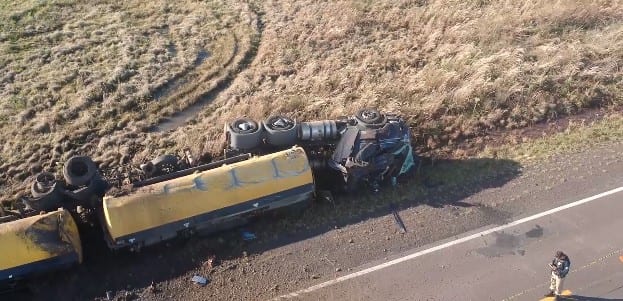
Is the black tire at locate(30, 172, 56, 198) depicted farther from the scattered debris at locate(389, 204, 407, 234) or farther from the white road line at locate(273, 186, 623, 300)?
the scattered debris at locate(389, 204, 407, 234)

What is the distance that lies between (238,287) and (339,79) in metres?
9.11

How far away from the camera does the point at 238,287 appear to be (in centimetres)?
1139

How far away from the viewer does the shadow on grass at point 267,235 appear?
11461mm

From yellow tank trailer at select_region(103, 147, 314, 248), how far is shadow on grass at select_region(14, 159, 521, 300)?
18.8 inches

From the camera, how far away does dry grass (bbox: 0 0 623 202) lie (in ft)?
52.7

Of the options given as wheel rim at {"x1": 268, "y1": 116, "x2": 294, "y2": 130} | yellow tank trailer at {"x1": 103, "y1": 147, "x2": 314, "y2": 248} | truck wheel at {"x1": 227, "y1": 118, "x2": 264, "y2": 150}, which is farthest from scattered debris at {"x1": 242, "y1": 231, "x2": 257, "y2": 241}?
wheel rim at {"x1": 268, "y1": 116, "x2": 294, "y2": 130}

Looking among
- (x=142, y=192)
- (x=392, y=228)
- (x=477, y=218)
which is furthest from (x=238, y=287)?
(x=477, y=218)

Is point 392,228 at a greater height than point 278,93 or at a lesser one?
lesser

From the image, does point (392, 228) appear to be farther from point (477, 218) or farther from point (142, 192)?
point (142, 192)

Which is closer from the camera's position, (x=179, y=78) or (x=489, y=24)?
(x=179, y=78)

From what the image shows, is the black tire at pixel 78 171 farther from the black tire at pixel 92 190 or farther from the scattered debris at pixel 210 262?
the scattered debris at pixel 210 262

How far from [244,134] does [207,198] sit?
2.00 meters

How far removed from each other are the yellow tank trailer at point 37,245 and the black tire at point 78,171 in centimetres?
84

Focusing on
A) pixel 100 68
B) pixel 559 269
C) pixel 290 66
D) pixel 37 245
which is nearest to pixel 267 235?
pixel 37 245
